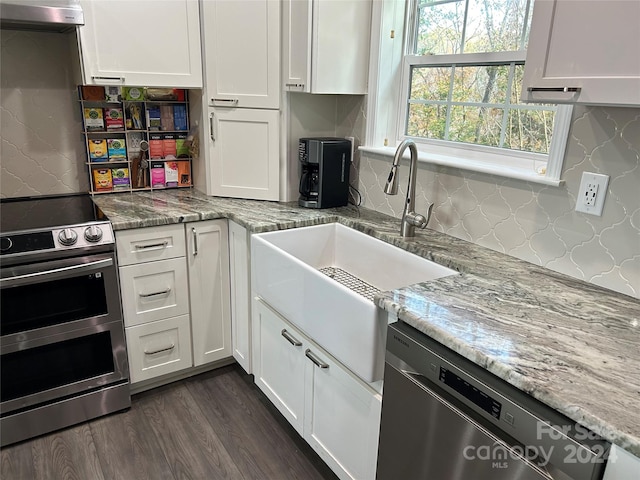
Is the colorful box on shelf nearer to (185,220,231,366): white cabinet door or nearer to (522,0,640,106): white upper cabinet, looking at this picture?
(185,220,231,366): white cabinet door

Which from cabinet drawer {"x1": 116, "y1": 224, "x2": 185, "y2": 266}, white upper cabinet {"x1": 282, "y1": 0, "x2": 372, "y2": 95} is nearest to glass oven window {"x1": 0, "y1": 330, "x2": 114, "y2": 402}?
cabinet drawer {"x1": 116, "y1": 224, "x2": 185, "y2": 266}

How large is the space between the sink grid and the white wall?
1.48 meters

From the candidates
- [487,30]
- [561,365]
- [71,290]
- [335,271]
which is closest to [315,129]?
[335,271]

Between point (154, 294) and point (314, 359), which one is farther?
point (154, 294)

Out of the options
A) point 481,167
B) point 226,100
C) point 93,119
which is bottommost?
point 481,167

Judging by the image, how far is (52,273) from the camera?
1.83m

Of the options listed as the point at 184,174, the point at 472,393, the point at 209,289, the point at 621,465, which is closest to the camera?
the point at 621,465

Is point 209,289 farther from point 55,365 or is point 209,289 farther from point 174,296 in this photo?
point 55,365

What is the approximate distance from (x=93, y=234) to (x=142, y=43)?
0.92 metres

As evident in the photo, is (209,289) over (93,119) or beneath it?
beneath

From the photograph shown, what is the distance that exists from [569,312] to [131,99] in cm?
224

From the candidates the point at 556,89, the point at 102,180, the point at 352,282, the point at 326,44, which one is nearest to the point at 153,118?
the point at 102,180

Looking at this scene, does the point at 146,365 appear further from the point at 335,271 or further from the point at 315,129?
the point at 315,129

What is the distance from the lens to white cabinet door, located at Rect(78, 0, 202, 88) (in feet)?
6.53
